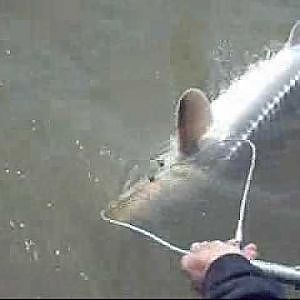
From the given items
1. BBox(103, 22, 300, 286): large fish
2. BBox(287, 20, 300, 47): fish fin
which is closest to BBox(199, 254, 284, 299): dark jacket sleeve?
BBox(103, 22, 300, 286): large fish

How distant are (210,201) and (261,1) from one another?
1393 mm

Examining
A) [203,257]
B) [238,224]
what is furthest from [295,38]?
[203,257]

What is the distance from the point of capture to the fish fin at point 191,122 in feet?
5.95

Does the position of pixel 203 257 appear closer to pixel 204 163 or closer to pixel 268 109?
pixel 204 163

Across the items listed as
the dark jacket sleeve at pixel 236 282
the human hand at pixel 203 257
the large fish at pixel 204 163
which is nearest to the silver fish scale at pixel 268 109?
the large fish at pixel 204 163

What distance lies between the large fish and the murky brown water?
1.5 inches

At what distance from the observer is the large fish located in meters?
1.74

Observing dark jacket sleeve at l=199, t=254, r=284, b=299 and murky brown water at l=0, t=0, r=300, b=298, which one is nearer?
dark jacket sleeve at l=199, t=254, r=284, b=299

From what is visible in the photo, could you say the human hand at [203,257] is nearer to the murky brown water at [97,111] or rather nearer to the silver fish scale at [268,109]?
the murky brown water at [97,111]

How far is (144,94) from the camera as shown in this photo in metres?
2.39

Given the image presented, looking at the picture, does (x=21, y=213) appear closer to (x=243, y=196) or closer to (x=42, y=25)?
(x=243, y=196)

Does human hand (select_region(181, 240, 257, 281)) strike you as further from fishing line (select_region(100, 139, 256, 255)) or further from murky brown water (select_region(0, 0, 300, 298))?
fishing line (select_region(100, 139, 256, 255))

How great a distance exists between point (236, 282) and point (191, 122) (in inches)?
43.3

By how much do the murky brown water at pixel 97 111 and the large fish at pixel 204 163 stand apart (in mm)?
38
